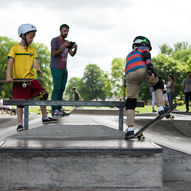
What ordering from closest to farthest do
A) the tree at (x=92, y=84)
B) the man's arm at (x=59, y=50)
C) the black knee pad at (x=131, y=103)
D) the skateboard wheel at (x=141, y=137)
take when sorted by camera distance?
the skateboard wheel at (x=141, y=137) < the black knee pad at (x=131, y=103) < the man's arm at (x=59, y=50) < the tree at (x=92, y=84)

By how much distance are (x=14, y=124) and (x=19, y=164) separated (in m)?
3.31

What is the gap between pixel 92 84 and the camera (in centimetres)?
8106

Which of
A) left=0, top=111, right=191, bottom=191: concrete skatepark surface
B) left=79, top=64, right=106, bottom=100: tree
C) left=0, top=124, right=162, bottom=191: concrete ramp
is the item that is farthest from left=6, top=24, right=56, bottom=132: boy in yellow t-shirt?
left=79, top=64, right=106, bottom=100: tree

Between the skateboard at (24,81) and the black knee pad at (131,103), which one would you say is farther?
the skateboard at (24,81)

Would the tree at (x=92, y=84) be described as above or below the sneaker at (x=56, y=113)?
above

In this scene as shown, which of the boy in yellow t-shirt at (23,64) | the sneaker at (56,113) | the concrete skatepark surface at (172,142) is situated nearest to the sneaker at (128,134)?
the concrete skatepark surface at (172,142)

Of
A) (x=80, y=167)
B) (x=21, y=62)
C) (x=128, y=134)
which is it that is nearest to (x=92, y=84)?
(x=21, y=62)

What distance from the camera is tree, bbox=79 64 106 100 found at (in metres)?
79.6

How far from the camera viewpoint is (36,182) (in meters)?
3.02

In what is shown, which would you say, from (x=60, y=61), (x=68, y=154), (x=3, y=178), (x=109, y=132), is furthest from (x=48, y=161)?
(x=60, y=61)

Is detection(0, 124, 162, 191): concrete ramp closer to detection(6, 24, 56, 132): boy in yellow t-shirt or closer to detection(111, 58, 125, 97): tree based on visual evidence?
detection(6, 24, 56, 132): boy in yellow t-shirt

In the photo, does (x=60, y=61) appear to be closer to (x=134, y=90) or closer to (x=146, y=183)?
(x=134, y=90)

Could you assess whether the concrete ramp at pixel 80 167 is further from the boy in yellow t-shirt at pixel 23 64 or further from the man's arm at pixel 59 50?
the man's arm at pixel 59 50

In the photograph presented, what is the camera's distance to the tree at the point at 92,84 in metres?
79.6
